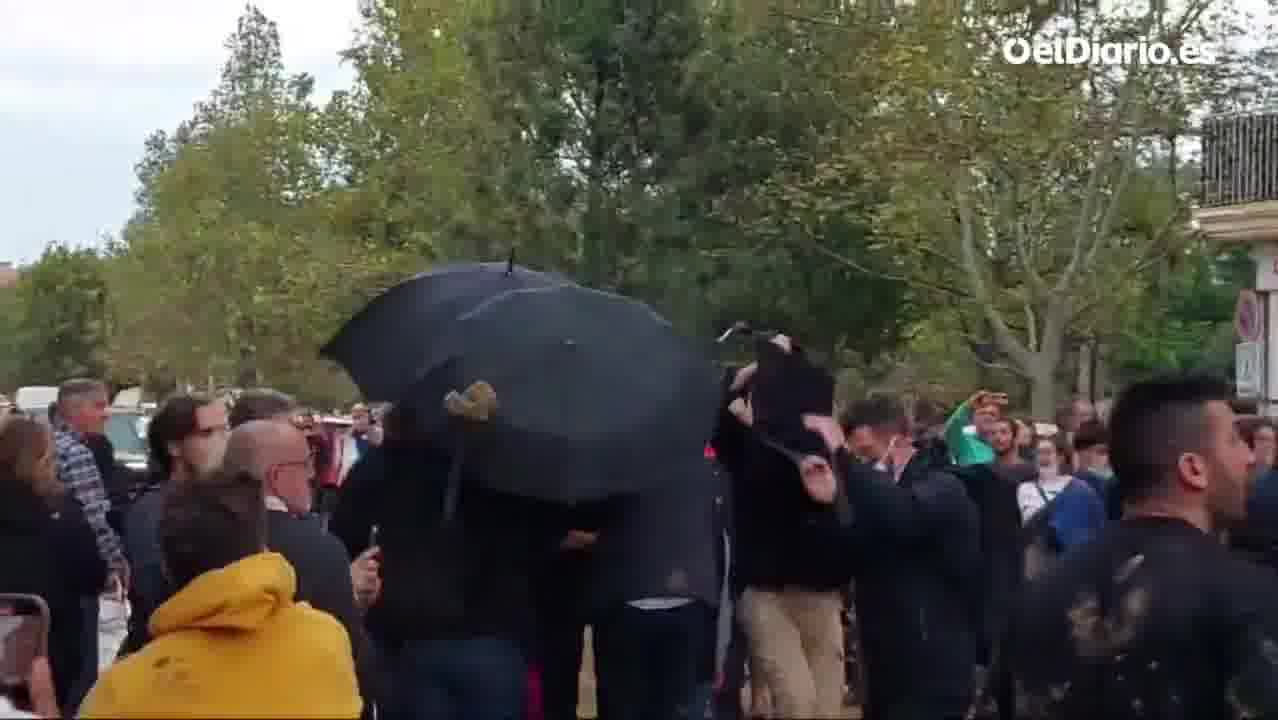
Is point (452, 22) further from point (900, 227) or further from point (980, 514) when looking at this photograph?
point (980, 514)

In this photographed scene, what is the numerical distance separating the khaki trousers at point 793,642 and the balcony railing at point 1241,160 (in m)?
16.8

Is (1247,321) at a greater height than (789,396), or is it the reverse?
(1247,321)

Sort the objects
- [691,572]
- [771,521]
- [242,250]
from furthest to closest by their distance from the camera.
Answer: [242,250] < [771,521] < [691,572]

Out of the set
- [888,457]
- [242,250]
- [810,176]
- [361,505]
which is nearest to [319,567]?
[361,505]

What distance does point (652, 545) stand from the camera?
820 centimetres

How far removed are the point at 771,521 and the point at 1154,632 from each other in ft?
16.8

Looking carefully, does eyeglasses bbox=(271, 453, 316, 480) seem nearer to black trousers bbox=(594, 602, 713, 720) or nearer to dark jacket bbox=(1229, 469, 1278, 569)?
black trousers bbox=(594, 602, 713, 720)

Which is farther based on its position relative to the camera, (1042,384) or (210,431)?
(1042,384)

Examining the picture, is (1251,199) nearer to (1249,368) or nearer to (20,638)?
(1249,368)

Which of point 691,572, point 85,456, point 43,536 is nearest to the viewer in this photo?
point 691,572

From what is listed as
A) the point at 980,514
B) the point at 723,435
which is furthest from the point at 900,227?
the point at 723,435

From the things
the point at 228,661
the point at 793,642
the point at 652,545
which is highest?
the point at 228,661

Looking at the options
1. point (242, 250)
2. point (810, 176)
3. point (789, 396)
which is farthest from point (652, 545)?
point (242, 250)

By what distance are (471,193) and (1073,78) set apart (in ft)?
40.9
